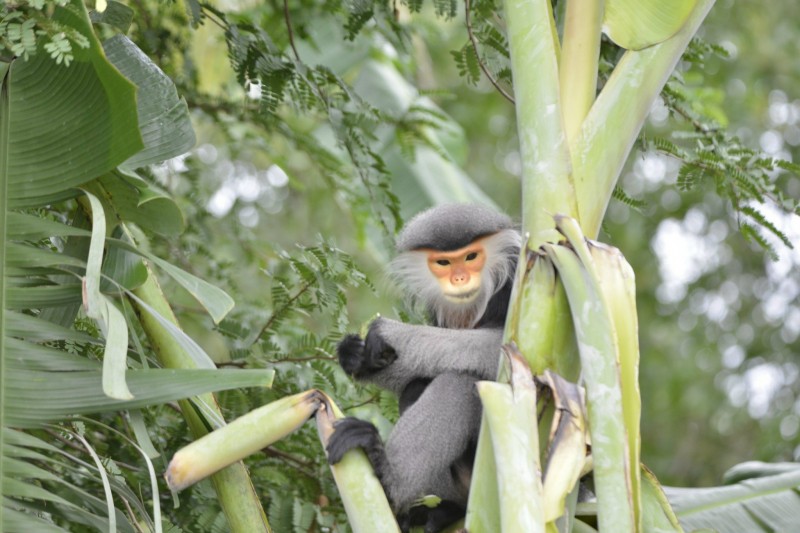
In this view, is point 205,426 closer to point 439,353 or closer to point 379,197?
point 439,353

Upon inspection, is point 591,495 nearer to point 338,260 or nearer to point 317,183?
point 338,260

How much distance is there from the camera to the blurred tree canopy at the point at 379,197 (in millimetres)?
3053

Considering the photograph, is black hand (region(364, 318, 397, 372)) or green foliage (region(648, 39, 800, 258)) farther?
black hand (region(364, 318, 397, 372))

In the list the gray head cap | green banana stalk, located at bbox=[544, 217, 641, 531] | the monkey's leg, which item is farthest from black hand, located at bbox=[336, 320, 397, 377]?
green banana stalk, located at bbox=[544, 217, 641, 531]

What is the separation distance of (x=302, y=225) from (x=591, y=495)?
273 inches

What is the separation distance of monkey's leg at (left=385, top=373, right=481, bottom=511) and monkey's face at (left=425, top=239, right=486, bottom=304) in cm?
32

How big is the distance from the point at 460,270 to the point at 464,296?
0.09m

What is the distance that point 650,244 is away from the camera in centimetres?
932

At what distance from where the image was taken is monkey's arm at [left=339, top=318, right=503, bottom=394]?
2936 millimetres

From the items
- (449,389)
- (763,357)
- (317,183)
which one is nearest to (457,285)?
(449,389)

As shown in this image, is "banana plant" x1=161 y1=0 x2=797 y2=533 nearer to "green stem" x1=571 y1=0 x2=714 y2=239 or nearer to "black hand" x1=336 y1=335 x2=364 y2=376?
"green stem" x1=571 y1=0 x2=714 y2=239

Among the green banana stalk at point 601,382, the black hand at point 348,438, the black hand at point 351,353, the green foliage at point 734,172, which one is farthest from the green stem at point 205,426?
the green foliage at point 734,172

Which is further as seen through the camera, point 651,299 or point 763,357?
point 651,299

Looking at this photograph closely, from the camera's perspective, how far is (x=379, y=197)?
365 cm
